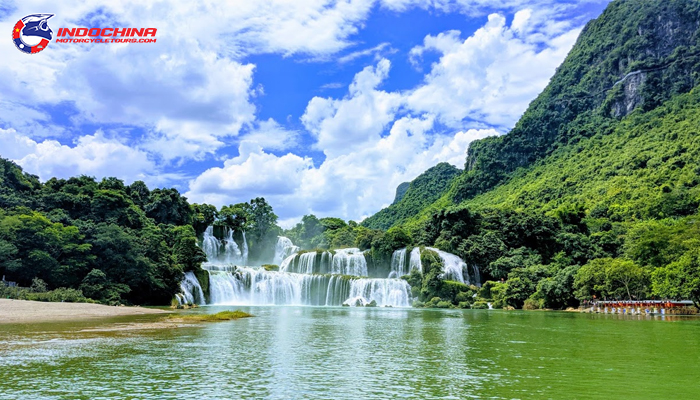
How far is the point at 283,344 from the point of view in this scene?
574 inches

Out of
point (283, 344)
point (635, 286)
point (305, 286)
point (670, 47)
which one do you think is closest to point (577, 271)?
point (635, 286)

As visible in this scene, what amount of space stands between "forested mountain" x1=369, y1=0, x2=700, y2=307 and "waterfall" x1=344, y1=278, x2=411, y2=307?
7919 millimetres

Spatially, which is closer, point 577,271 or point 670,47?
point 577,271

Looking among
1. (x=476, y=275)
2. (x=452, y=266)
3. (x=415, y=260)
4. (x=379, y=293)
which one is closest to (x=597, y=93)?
(x=476, y=275)

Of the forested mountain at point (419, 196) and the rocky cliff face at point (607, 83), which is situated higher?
the rocky cliff face at point (607, 83)

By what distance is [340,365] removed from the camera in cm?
1098

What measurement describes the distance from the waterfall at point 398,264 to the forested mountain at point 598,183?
204 inches

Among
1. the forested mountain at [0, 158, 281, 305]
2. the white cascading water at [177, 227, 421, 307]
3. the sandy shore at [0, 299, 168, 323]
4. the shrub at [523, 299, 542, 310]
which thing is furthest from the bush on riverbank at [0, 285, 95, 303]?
the shrub at [523, 299, 542, 310]

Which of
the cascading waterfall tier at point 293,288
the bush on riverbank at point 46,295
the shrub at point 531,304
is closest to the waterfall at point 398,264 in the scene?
the cascading waterfall tier at point 293,288

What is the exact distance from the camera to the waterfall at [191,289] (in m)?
40.5

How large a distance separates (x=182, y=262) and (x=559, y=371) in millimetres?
36419

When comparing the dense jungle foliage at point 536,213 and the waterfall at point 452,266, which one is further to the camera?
the waterfall at point 452,266

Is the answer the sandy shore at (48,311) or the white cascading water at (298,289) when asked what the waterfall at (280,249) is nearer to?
the white cascading water at (298,289)

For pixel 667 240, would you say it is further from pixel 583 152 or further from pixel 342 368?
pixel 583 152
